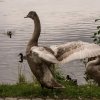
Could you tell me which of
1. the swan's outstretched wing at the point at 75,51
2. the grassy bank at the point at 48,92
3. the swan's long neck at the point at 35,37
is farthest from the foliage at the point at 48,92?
the swan's long neck at the point at 35,37

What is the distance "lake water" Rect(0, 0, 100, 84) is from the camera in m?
14.6

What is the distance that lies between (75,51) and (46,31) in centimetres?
1346

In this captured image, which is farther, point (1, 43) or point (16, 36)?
point (16, 36)

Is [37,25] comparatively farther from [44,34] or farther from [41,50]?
[44,34]

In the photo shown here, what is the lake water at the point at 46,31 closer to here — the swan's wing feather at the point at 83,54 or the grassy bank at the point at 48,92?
the grassy bank at the point at 48,92

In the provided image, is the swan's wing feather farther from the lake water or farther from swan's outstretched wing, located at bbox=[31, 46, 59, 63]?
the lake water

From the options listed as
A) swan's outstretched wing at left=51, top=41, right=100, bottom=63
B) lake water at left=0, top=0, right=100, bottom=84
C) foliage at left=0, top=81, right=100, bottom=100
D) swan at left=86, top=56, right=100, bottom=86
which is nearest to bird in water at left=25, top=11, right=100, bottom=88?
swan's outstretched wing at left=51, top=41, right=100, bottom=63

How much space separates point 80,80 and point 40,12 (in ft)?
54.6

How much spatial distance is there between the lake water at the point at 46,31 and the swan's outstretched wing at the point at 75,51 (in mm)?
4116

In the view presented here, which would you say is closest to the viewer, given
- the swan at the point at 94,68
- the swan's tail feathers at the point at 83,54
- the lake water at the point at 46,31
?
the swan's tail feathers at the point at 83,54

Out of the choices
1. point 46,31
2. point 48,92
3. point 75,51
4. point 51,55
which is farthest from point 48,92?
point 46,31

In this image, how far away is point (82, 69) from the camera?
14445 mm

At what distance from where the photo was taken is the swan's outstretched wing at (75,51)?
8.09 metres

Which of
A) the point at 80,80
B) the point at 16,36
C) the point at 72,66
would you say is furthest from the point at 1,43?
the point at 80,80
